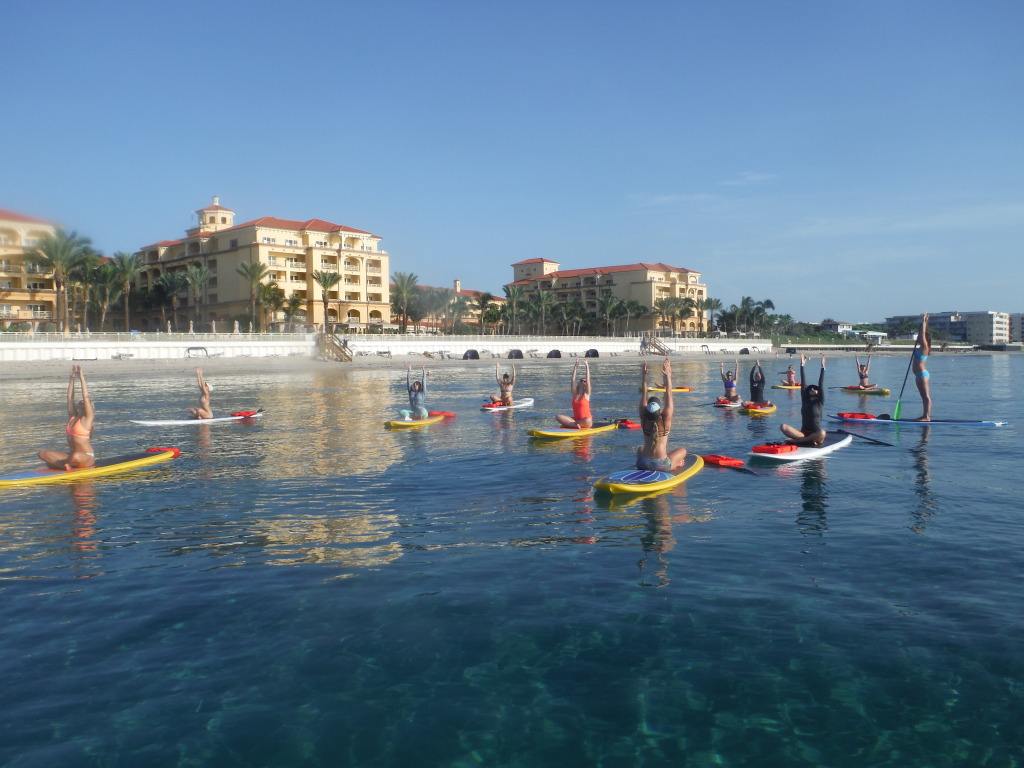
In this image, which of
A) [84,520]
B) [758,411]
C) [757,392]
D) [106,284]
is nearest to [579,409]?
[758,411]

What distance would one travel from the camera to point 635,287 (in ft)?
495

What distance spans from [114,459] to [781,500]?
50.3 ft

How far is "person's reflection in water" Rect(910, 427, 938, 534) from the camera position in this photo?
12.8m

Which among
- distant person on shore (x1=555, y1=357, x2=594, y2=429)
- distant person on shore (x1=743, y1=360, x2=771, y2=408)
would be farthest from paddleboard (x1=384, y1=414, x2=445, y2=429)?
distant person on shore (x1=743, y1=360, x2=771, y2=408)

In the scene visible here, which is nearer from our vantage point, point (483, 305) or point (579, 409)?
point (579, 409)

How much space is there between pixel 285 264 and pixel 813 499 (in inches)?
3724

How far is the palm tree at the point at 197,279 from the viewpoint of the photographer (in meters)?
94.6

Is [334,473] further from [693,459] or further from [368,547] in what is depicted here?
[693,459]

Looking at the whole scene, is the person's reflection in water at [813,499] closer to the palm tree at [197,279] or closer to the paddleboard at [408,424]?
the paddleboard at [408,424]

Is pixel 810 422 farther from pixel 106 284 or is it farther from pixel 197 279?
pixel 197 279

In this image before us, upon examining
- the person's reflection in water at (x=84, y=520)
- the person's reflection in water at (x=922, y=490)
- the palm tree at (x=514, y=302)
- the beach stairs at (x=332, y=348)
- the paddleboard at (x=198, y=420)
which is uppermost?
the palm tree at (x=514, y=302)

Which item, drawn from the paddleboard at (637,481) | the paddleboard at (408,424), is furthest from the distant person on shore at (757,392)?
the paddleboard at (637,481)

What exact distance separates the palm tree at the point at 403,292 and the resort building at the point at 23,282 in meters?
45.7

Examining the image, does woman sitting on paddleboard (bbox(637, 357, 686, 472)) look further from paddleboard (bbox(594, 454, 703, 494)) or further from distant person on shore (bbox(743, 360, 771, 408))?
distant person on shore (bbox(743, 360, 771, 408))
